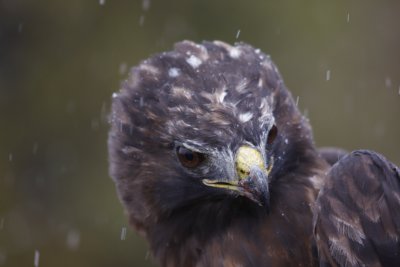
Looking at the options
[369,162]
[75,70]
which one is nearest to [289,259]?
[369,162]

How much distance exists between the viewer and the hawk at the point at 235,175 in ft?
10.5

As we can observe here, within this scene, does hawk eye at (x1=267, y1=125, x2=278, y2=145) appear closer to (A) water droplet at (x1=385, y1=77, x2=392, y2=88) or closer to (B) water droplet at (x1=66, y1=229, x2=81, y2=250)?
(B) water droplet at (x1=66, y1=229, x2=81, y2=250)

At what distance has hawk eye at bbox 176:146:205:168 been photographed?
344 centimetres

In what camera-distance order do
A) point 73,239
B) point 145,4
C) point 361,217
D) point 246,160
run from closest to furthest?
point 361,217 < point 246,160 < point 73,239 < point 145,4

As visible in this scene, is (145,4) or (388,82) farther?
(388,82)

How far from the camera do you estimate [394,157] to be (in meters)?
8.82

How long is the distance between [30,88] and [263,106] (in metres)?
5.31

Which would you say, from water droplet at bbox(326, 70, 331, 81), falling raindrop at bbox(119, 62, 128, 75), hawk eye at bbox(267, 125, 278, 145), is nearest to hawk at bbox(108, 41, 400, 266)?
hawk eye at bbox(267, 125, 278, 145)

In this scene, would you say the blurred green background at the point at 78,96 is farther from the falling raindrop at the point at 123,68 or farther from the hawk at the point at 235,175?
the hawk at the point at 235,175

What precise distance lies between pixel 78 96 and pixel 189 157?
198 inches

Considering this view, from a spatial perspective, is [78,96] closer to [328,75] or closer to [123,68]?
[123,68]

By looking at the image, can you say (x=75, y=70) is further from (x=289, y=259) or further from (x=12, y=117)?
(x=289, y=259)

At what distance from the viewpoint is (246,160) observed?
10.8 feet

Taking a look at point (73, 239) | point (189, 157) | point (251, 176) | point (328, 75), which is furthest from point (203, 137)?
point (73, 239)
